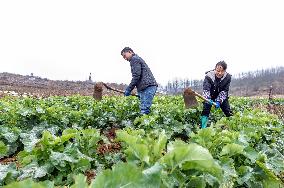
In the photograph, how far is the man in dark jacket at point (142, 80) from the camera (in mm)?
9047

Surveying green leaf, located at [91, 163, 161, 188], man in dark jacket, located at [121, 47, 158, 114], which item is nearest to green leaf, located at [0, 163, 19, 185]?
green leaf, located at [91, 163, 161, 188]

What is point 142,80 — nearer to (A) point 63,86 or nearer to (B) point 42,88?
(B) point 42,88

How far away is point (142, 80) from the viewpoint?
925 centimetres

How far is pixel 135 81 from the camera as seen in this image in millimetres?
9141

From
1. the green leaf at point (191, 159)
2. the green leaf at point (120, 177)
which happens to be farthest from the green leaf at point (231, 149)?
the green leaf at point (120, 177)

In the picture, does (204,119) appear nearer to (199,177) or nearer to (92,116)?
(92,116)

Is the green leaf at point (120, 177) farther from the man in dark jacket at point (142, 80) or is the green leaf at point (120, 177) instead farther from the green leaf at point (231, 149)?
the man in dark jacket at point (142, 80)

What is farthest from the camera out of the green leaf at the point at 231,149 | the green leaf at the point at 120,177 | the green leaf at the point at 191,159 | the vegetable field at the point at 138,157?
the green leaf at the point at 231,149

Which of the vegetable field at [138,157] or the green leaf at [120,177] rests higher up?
the green leaf at [120,177]

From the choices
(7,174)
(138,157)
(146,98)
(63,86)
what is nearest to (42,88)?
(63,86)

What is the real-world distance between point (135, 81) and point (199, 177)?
6651 millimetres

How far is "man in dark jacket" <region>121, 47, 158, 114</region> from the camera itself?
356 inches

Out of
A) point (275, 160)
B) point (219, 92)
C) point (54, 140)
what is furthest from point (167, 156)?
point (219, 92)

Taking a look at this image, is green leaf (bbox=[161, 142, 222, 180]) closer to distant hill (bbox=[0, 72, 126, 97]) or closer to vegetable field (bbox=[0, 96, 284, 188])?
vegetable field (bbox=[0, 96, 284, 188])
